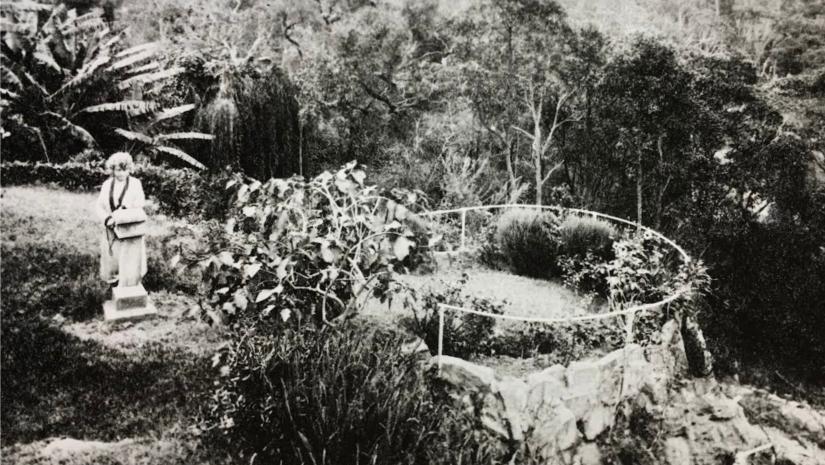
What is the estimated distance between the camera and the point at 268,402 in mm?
4086

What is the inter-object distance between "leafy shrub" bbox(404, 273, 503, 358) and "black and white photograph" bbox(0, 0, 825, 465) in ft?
0.11

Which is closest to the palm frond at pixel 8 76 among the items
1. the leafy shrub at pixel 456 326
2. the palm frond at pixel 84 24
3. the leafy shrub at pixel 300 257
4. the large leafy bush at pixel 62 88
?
the large leafy bush at pixel 62 88

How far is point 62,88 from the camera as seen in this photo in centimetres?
702

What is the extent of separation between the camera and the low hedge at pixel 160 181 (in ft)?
23.1

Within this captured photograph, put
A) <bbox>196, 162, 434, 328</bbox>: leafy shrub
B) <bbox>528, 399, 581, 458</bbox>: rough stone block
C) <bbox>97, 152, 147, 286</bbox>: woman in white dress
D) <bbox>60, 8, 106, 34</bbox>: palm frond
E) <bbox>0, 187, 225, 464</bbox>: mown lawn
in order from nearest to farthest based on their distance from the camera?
<bbox>0, 187, 225, 464</bbox>: mown lawn → <bbox>196, 162, 434, 328</bbox>: leafy shrub → <bbox>97, 152, 147, 286</bbox>: woman in white dress → <bbox>528, 399, 581, 458</bbox>: rough stone block → <bbox>60, 8, 106, 34</bbox>: palm frond

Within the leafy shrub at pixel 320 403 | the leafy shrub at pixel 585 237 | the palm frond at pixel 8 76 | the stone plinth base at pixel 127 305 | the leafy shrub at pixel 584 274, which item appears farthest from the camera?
the leafy shrub at pixel 585 237

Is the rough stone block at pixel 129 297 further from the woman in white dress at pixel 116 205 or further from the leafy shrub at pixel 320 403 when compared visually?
the leafy shrub at pixel 320 403

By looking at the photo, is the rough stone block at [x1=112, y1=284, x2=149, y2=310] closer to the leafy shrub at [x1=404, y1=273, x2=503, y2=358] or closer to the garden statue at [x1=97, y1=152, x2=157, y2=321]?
the garden statue at [x1=97, y1=152, x2=157, y2=321]

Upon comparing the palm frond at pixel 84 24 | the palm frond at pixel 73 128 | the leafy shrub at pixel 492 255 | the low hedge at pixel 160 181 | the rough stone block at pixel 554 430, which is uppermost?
the palm frond at pixel 84 24

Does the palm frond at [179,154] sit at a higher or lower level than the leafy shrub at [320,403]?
higher

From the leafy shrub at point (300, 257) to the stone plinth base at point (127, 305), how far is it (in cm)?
68

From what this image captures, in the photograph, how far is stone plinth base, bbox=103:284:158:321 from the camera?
5.08 meters

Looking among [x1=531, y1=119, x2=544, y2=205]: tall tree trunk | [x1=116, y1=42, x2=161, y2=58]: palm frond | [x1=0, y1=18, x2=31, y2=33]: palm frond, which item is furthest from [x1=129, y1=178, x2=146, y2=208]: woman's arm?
[x1=531, y1=119, x2=544, y2=205]: tall tree trunk

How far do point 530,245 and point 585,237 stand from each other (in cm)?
79
